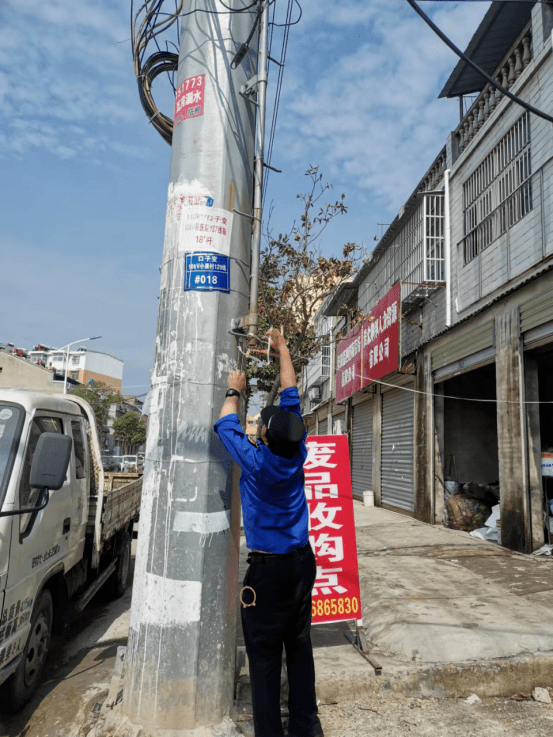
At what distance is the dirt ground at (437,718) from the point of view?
3.26 metres

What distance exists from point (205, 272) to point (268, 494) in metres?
1.41

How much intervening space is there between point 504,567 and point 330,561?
415 cm

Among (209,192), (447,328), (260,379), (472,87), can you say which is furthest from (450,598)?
(260,379)

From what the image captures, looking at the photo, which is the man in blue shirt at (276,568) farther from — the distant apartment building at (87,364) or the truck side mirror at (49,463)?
the distant apartment building at (87,364)

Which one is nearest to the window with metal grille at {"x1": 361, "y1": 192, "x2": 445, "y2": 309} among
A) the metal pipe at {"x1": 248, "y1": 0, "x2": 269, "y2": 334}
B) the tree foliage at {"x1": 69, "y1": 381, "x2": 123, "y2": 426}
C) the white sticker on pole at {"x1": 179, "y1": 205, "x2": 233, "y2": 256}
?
the metal pipe at {"x1": 248, "y1": 0, "x2": 269, "y2": 334}

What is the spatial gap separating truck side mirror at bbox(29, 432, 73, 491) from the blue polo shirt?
1.05 m

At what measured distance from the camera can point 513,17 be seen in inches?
392

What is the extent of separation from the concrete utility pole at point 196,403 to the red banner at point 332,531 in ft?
4.30

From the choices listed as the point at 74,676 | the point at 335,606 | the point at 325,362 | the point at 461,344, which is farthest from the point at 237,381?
the point at 325,362

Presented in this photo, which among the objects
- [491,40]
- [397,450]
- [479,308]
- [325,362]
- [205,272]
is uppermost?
[491,40]

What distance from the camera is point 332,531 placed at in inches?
178

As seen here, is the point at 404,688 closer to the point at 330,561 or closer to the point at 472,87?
the point at 330,561

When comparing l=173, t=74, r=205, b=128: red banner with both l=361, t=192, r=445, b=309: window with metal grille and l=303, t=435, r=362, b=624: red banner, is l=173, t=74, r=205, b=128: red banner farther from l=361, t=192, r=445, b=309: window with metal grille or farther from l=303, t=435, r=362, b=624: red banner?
l=361, t=192, r=445, b=309: window with metal grille

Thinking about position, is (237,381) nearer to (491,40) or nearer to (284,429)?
(284,429)
